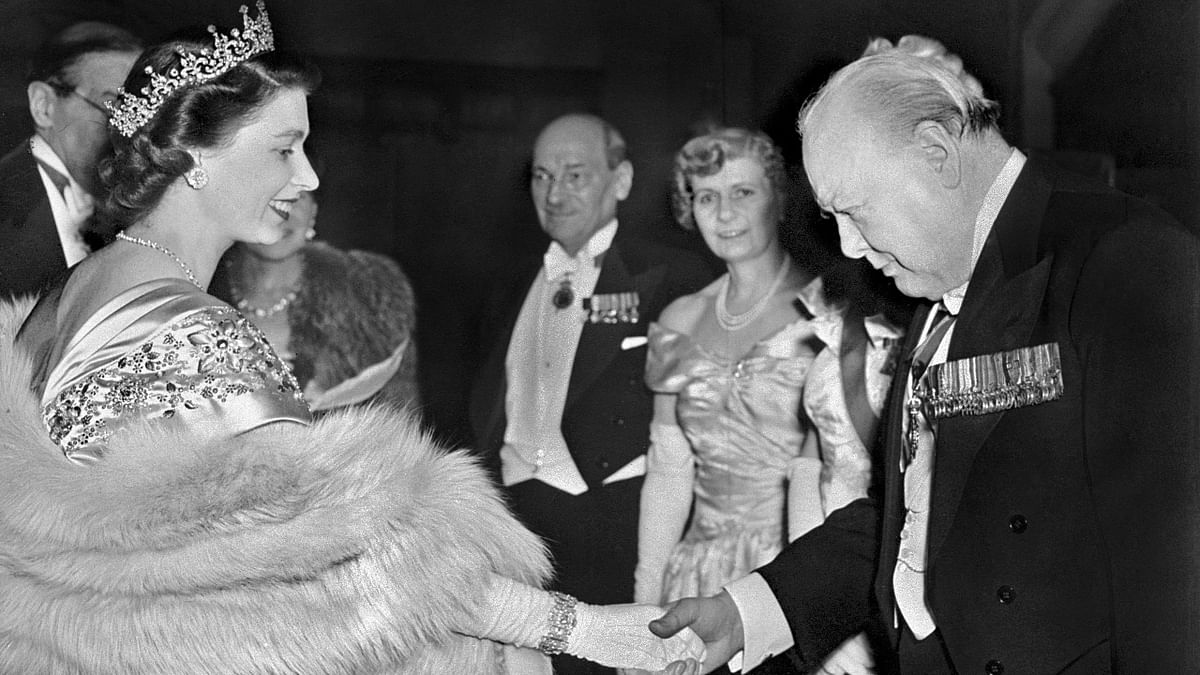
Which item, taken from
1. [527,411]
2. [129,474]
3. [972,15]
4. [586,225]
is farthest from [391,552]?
[972,15]

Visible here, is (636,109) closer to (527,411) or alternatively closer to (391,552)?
(527,411)

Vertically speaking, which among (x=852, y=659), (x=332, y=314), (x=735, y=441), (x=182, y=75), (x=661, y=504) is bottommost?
(x=852, y=659)

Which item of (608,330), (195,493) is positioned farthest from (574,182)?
(195,493)

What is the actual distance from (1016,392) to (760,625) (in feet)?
2.21

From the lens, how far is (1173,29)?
1.70 metres

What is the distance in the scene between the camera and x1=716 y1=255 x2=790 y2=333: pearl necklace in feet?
6.75

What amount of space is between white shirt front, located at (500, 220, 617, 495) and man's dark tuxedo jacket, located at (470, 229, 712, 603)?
2cm

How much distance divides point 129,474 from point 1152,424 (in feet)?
4.01

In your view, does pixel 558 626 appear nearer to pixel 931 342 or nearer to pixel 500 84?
pixel 931 342

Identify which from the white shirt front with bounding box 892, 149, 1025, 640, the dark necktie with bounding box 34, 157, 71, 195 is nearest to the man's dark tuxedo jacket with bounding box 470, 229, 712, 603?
the white shirt front with bounding box 892, 149, 1025, 640

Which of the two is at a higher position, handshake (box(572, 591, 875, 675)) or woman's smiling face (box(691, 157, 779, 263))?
woman's smiling face (box(691, 157, 779, 263))

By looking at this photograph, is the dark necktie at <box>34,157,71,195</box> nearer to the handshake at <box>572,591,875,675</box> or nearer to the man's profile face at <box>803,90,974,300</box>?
the handshake at <box>572,591,875,675</box>

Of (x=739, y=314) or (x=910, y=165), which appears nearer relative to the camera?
(x=910, y=165)

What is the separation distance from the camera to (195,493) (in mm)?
1409
